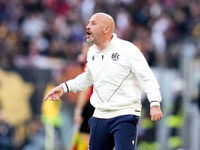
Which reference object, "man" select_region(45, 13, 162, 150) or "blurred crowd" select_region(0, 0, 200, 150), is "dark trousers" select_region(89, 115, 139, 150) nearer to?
"man" select_region(45, 13, 162, 150)

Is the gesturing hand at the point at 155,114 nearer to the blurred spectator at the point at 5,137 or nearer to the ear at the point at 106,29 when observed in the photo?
the ear at the point at 106,29

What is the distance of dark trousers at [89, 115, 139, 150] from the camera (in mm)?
6637

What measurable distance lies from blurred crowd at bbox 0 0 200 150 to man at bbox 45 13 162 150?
7561 mm

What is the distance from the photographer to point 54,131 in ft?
48.3

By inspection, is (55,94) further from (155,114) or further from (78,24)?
(78,24)

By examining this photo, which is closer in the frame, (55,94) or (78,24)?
(55,94)

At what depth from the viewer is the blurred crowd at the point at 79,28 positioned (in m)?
15.1

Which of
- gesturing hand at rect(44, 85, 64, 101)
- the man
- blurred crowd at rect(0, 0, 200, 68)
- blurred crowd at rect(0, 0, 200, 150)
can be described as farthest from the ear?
blurred crowd at rect(0, 0, 200, 68)

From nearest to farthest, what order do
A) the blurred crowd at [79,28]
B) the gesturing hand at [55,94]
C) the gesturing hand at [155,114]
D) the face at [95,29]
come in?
1. the gesturing hand at [155,114]
2. the face at [95,29]
3. the gesturing hand at [55,94]
4. the blurred crowd at [79,28]

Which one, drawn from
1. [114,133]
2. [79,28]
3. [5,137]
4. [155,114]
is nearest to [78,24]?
[79,28]

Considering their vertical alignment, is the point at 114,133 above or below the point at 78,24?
below

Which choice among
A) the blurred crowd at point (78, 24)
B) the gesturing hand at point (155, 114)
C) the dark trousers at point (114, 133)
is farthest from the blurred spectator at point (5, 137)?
the gesturing hand at point (155, 114)

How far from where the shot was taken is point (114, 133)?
22.2 ft

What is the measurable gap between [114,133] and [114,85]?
1.95ft
